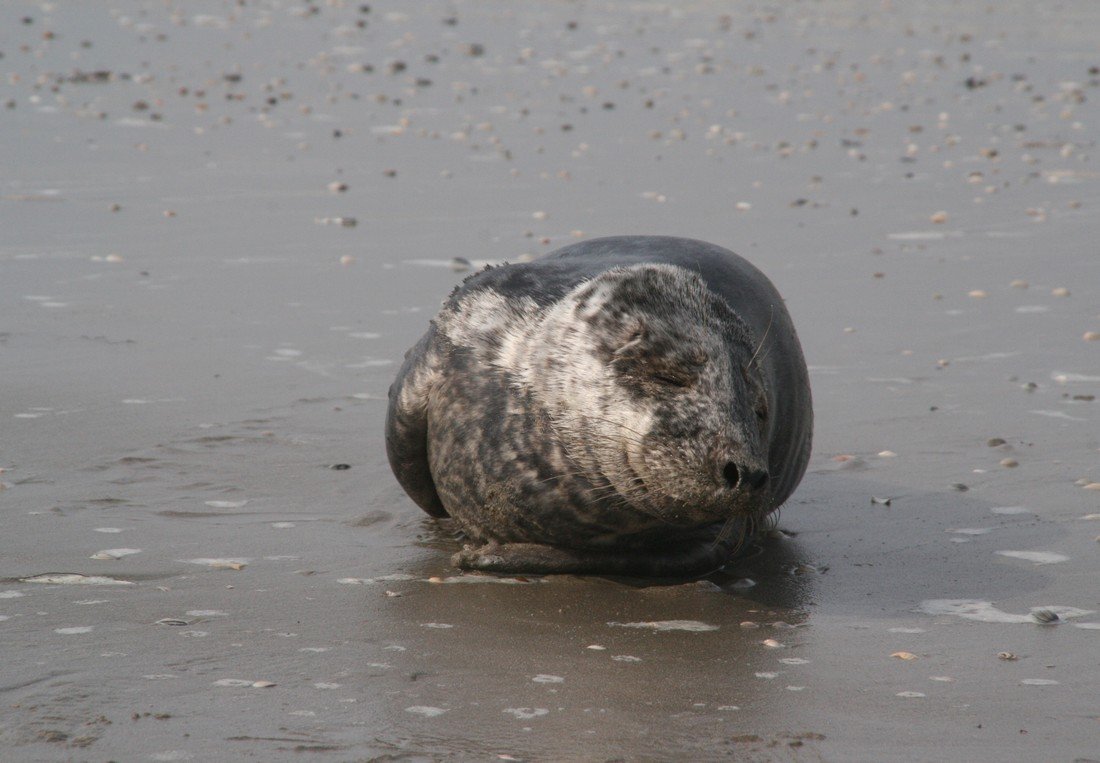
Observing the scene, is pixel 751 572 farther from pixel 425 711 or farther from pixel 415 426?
pixel 425 711

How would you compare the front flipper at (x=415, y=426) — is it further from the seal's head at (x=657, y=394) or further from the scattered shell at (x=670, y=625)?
the scattered shell at (x=670, y=625)

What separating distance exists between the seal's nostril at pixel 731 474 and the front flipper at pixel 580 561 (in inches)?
24.2

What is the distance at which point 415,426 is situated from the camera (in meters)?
5.05

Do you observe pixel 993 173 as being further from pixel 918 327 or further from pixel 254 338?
pixel 254 338

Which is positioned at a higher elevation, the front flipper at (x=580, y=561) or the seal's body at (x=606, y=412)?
the seal's body at (x=606, y=412)

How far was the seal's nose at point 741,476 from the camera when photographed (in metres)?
4.05

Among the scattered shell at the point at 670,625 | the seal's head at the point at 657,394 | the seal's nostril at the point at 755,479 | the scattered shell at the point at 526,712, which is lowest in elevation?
the scattered shell at the point at 526,712

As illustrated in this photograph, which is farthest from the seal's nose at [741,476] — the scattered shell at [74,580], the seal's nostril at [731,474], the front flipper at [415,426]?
the scattered shell at [74,580]

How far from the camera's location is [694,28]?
22625mm

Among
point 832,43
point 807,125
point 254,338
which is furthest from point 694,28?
point 254,338

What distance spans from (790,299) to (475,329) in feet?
11.7

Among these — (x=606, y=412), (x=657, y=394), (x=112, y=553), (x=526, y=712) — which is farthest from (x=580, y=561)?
(x=112, y=553)

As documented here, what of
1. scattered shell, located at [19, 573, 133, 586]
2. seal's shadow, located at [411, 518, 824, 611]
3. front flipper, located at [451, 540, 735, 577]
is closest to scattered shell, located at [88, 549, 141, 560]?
scattered shell, located at [19, 573, 133, 586]

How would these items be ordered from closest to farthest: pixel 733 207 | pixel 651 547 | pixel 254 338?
pixel 651 547, pixel 254 338, pixel 733 207
